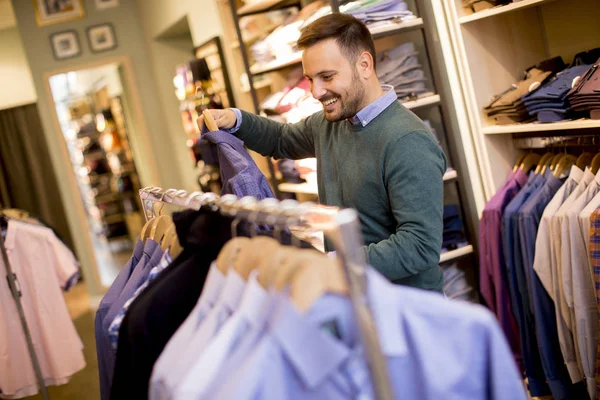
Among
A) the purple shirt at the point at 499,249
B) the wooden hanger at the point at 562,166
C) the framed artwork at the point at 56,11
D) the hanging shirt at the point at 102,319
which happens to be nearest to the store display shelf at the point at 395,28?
the purple shirt at the point at 499,249

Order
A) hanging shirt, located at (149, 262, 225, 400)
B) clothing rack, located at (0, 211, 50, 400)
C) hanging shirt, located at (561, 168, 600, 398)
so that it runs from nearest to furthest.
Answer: hanging shirt, located at (149, 262, 225, 400) → hanging shirt, located at (561, 168, 600, 398) → clothing rack, located at (0, 211, 50, 400)

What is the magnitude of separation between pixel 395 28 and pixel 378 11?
11cm

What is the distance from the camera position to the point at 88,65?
8.08 metres

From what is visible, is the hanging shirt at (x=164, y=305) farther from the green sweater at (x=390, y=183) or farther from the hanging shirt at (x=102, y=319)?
the green sweater at (x=390, y=183)

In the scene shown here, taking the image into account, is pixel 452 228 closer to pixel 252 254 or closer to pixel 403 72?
pixel 403 72

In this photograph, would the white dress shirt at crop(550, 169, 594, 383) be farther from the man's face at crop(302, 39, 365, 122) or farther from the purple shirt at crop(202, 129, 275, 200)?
the purple shirt at crop(202, 129, 275, 200)

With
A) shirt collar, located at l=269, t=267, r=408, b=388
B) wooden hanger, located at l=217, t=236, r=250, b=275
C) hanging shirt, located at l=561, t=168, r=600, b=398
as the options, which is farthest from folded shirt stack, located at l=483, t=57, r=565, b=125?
shirt collar, located at l=269, t=267, r=408, b=388

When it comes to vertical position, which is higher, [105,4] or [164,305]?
[105,4]

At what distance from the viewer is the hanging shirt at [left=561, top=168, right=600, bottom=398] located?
275cm

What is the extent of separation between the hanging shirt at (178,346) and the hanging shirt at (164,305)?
0.10 metres

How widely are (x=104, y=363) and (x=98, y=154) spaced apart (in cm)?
1069

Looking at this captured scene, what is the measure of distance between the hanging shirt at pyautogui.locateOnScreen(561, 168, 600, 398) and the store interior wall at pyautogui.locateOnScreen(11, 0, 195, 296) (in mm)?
6200

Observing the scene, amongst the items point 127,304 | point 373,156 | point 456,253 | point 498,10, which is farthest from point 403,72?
point 127,304

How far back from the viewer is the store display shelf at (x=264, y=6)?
4625mm
